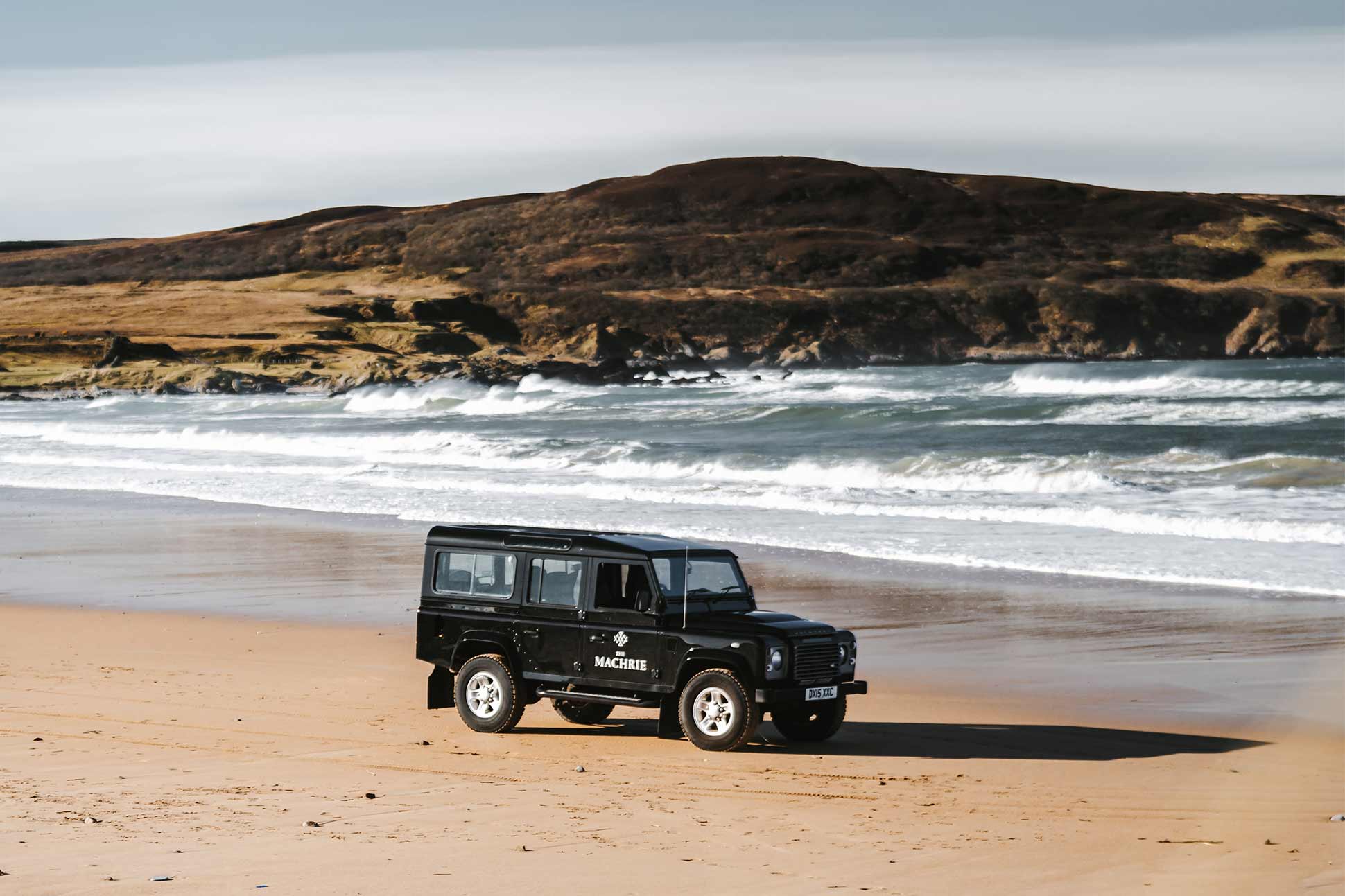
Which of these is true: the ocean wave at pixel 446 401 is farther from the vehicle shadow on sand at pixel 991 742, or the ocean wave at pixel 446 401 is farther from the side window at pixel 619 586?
the vehicle shadow on sand at pixel 991 742

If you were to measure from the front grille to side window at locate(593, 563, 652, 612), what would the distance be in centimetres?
110

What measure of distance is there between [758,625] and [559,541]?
5.04ft

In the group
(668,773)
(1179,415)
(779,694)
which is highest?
(1179,415)

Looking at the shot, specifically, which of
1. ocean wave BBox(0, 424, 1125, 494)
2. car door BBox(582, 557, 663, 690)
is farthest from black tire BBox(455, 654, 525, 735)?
ocean wave BBox(0, 424, 1125, 494)

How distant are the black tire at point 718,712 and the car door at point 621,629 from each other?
0.27 metres

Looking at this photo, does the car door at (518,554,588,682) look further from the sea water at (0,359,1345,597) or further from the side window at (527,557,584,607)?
the sea water at (0,359,1345,597)

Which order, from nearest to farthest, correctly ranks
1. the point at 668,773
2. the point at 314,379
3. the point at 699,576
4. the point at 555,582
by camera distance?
1. the point at 668,773
2. the point at 699,576
3. the point at 555,582
4. the point at 314,379

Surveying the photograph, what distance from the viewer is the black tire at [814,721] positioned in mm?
10445

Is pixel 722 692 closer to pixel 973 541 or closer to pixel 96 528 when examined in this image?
pixel 973 541

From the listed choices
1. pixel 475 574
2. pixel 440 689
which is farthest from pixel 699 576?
pixel 440 689

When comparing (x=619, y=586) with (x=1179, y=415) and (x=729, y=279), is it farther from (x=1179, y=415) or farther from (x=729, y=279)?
(x=729, y=279)

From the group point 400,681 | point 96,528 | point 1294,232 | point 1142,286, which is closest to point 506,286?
point 1142,286

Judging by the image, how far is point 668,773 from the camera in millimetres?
9664

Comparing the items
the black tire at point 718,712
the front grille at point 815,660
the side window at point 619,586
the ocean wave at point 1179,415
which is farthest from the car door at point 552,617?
the ocean wave at point 1179,415
